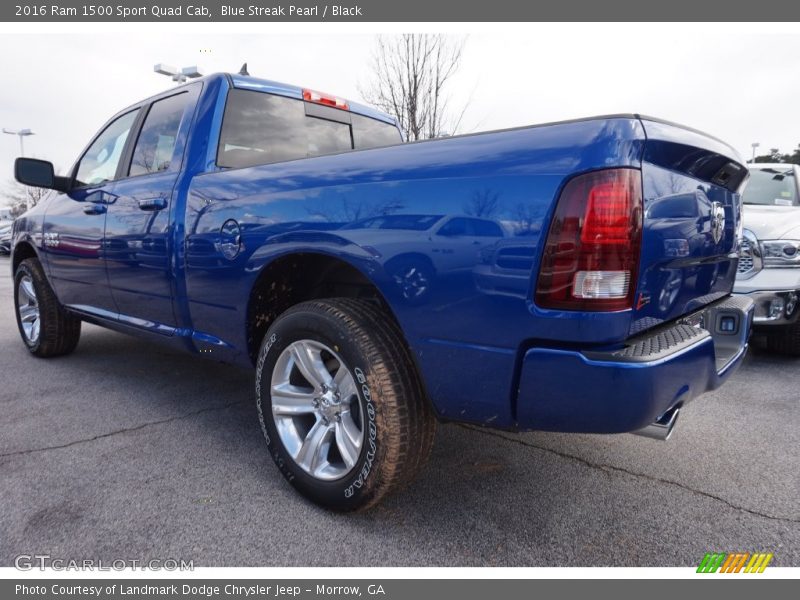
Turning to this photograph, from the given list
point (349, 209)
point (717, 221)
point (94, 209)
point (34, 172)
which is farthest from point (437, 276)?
point (34, 172)

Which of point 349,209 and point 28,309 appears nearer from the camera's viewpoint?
point 349,209

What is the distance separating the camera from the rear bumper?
1549 mm

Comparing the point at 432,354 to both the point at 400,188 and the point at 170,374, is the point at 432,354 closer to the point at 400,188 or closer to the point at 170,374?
the point at 400,188

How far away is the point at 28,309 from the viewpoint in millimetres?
4633

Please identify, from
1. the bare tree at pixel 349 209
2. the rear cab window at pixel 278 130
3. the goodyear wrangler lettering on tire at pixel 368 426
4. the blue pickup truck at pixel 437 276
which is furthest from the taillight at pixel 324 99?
the goodyear wrangler lettering on tire at pixel 368 426

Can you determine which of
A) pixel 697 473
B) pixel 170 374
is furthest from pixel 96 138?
pixel 697 473

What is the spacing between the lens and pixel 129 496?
7.42 ft

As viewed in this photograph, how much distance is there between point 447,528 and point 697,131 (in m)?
1.72

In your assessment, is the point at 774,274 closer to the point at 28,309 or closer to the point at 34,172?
the point at 34,172

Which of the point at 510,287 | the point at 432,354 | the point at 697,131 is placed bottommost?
the point at 432,354

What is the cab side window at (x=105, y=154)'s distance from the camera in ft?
12.0

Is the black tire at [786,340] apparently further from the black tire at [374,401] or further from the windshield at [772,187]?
the black tire at [374,401]

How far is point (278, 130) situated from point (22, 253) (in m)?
2.92

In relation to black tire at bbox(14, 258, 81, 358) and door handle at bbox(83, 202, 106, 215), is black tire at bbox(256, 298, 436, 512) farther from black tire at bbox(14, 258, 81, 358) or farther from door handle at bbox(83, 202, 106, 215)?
black tire at bbox(14, 258, 81, 358)
